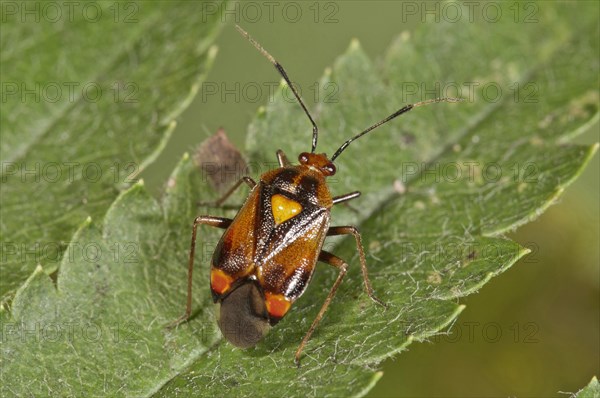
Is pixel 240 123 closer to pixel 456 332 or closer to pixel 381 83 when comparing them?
pixel 381 83

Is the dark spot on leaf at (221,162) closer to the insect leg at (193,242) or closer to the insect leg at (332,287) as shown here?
the insect leg at (193,242)

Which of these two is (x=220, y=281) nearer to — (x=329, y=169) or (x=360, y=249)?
(x=360, y=249)

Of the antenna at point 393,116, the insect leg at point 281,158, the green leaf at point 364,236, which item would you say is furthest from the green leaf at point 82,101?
the antenna at point 393,116

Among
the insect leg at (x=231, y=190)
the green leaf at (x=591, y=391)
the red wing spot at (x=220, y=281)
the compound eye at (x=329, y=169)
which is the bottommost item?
the green leaf at (x=591, y=391)

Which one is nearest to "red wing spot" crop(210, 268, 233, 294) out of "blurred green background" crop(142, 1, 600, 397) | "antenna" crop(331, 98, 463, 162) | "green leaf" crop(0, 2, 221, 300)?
"blurred green background" crop(142, 1, 600, 397)

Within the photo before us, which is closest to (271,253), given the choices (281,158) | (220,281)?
(220,281)

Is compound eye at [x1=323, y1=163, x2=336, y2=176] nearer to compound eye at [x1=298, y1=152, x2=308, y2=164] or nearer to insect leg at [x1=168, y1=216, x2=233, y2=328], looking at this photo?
compound eye at [x1=298, y1=152, x2=308, y2=164]

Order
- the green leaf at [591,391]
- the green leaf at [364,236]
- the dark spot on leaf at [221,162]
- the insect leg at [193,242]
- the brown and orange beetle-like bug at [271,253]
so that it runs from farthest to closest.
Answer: the dark spot on leaf at [221,162]
the insect leg at [193,242]
the brown and orange beetle-like bug at [271,253]
the green leaf at [364,236]
the green leaf at [591,391]

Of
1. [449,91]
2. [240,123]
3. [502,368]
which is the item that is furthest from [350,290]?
[240,123]
